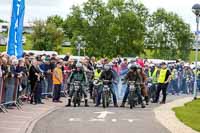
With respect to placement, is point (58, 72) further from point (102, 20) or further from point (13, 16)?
point (102, 20)

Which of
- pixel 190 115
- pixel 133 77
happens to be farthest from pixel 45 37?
pixel 190 115

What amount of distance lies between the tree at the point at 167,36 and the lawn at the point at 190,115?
210 feet

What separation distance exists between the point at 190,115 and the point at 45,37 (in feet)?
221

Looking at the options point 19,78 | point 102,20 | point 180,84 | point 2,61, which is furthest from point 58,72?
point 102,20

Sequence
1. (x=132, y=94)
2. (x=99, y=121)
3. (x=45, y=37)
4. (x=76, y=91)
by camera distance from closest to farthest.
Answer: (x=99, y=121), (x=76, y=91), (x=132, y=94), (x=45, y=37)

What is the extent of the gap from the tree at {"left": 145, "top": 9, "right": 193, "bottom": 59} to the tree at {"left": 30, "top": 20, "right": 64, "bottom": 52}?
41.7 ft

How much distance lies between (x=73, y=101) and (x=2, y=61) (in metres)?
5.57

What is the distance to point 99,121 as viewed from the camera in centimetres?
1984

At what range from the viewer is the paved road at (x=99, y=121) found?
17.4 m

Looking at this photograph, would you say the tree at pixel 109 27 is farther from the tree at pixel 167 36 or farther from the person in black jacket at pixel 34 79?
the person in black jacket at pixel 34 79

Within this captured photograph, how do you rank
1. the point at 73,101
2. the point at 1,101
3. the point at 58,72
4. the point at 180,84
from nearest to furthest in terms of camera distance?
the point at 1,101 < the point at 73,101 < the point at 58,72 < the point at 180,84

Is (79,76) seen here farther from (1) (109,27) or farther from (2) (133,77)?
(1) (109,27)

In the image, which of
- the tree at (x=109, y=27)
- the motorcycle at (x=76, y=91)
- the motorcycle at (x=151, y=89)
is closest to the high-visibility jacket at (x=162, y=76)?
the motorcycle at (x=151, y=89)

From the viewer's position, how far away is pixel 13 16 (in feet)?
75.9
